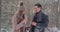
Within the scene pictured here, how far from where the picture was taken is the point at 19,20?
5.74ft

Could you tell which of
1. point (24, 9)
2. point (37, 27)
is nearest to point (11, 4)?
point (24, 9)

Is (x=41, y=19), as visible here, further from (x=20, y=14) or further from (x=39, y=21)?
(x=20, y=14)

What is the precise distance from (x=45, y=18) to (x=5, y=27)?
0.44 metres

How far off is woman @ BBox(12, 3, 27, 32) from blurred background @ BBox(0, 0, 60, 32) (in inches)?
1.7

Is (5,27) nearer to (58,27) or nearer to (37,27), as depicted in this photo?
(37,27)

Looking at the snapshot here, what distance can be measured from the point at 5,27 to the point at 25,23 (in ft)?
0.72

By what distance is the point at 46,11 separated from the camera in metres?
1.72

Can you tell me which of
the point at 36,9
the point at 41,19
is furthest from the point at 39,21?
the point at 36,9

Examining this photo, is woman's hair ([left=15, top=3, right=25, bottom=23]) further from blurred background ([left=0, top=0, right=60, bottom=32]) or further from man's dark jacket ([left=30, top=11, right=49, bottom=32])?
man's dark jacket ([left=30, top=11, right=49, bottom=32])

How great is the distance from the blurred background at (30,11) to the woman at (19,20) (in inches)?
1.7

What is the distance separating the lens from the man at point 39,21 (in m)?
1.72

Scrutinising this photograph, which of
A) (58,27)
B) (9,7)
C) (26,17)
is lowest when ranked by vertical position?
(58,27)

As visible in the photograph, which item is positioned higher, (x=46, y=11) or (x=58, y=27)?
(x=46, y=11)

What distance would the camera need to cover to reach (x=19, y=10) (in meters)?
1.72
